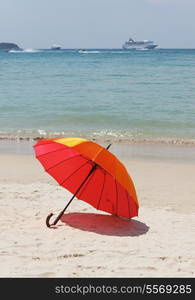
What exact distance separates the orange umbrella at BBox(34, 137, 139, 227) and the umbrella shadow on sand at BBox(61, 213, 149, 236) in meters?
0.20

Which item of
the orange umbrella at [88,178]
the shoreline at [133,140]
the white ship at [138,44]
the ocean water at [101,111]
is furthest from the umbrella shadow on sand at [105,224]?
the white ship at [138,44]

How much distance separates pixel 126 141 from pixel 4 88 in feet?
45.5

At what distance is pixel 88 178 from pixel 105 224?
65 centimetres

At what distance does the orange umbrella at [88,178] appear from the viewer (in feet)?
19.1

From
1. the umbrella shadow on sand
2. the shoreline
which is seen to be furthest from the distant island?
the umbrella shadow on sand

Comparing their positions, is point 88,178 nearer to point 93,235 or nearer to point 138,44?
point 93,235

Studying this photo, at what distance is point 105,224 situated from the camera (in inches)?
245

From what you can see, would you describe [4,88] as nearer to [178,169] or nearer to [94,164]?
[178,169]

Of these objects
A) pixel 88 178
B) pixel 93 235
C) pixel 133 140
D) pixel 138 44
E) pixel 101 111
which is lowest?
pixel 93 235

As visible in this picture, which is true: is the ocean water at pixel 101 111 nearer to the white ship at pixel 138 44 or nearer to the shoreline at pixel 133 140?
the shoreline at pixel 133 140

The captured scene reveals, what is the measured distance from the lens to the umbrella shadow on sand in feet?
19.6

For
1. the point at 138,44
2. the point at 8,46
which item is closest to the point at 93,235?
the point at 138,44

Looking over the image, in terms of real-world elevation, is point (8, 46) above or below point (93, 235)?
above

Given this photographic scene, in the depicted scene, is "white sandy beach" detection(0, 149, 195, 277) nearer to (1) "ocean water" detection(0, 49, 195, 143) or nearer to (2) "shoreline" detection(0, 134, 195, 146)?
(2) "shoreline" detection(0, 134, 195, 146)
